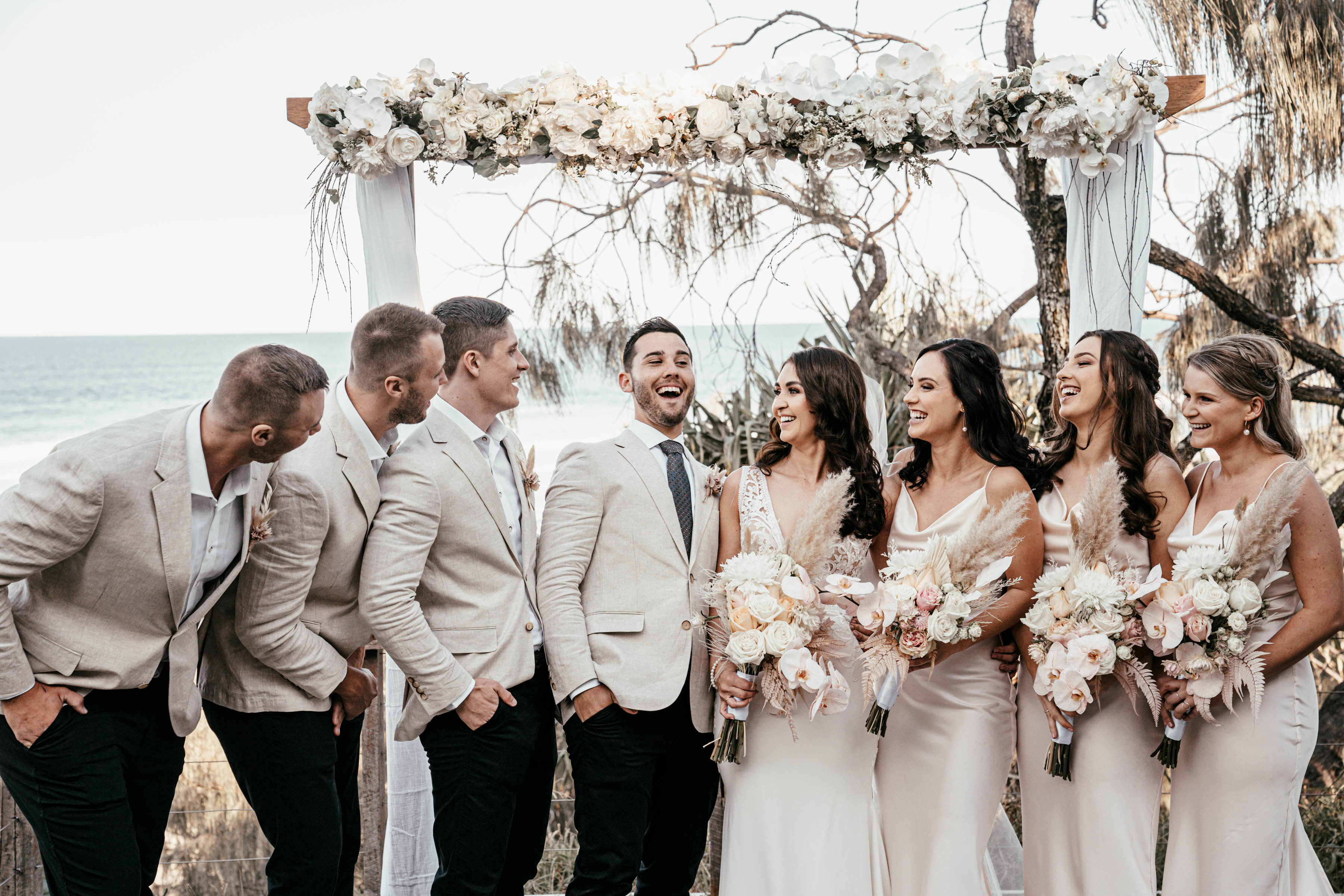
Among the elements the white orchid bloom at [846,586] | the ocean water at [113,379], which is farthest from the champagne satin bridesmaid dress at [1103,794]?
the ocean water at [113,379]

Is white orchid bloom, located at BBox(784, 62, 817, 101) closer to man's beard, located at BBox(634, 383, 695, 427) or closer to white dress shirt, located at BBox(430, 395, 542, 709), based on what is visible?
man's beard, located at BBox(634, 383, 695, 427)

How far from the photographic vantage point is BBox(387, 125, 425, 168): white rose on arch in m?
3.34

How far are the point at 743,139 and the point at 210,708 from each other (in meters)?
2.36

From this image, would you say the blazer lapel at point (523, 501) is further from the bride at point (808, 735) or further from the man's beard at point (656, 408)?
the bride at point (808, 735)

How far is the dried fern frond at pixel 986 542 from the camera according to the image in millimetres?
2654

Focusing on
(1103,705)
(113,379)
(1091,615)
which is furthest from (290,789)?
(113,379)

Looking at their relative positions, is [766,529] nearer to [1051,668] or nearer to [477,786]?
[1051,668]

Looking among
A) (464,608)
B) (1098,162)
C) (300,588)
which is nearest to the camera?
(300,588)

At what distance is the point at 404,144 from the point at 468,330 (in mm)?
837

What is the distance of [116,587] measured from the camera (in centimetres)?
232

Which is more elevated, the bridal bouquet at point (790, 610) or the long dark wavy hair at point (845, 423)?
the long dark wavy hair at point (845, 423)

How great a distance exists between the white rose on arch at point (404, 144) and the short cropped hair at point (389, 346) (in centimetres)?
93

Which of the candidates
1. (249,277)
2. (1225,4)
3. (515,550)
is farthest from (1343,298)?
(249,277)

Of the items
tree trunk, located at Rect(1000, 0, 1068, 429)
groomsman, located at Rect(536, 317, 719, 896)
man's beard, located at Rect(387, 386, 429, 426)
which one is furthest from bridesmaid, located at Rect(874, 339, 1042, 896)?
tree trunk, located at Rect(1000, 0, 1068, 429)
